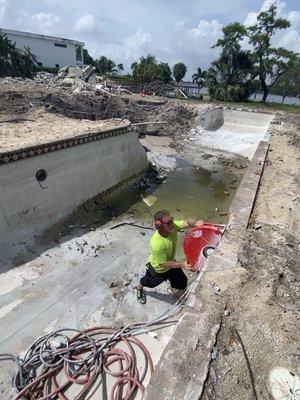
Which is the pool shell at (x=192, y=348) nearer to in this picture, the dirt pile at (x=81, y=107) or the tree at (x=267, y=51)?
the dirt pile at (x=81, y=107)

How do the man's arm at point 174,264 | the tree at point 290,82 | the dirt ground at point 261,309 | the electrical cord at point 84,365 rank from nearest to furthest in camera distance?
the dirt ground at point 261,309, the electrical cord at point 84,365, the man's arm at point 174,264, the tree at point 290,82

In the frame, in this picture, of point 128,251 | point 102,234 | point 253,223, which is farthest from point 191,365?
point 102,234

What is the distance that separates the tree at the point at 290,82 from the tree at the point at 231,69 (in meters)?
4.70

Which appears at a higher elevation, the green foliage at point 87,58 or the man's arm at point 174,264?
the green foliage at point 87,58

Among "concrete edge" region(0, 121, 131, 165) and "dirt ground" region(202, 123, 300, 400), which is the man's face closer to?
"dirt ground" region(202, 123, 300, 400)

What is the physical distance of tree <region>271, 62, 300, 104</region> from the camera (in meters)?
31.4

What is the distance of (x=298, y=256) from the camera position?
593cm

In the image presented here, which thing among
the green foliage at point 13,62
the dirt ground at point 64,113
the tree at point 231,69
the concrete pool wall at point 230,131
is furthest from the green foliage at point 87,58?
the concrete pool wall at point 230,131

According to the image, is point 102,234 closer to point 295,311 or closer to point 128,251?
point 128,251

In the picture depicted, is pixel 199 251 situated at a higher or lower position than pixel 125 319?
higher

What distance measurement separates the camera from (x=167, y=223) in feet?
15.9

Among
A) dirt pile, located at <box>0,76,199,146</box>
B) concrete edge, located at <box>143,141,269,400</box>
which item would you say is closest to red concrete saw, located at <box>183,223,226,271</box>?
concrete edge, located at <box>143,141,269,400</box>

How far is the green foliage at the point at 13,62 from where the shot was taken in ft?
87.0

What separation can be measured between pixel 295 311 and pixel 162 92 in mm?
29684
